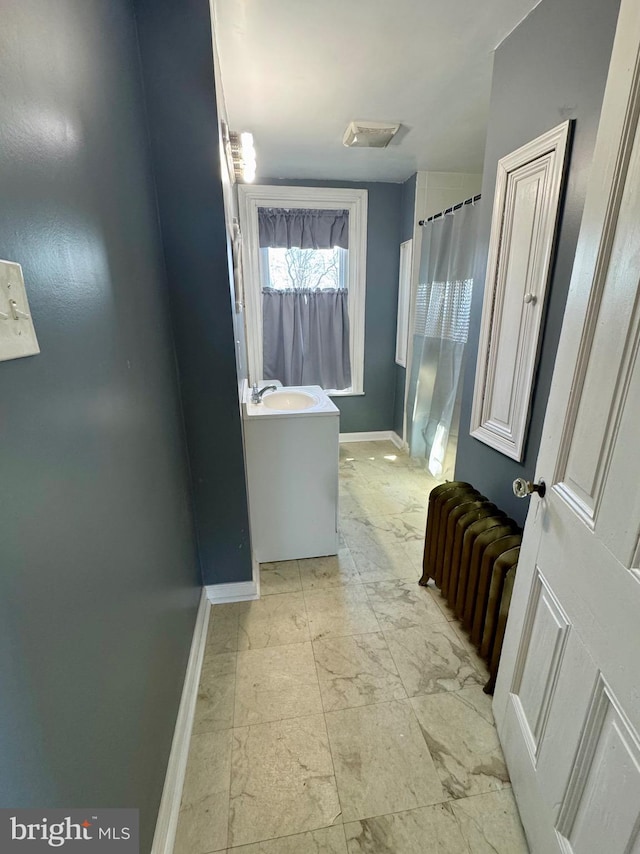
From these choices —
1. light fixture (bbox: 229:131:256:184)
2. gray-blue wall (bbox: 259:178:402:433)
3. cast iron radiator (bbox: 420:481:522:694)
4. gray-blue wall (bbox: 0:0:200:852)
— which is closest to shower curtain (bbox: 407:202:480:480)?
gray-blue wall (bbox: 259:178:402:433)

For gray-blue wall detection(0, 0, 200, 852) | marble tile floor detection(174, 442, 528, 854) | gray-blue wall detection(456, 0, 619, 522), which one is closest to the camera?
gray-blue wall detection(0, 0, 200, 852)

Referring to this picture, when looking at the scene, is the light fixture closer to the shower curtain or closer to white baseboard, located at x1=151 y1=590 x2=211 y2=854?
the shower curtain

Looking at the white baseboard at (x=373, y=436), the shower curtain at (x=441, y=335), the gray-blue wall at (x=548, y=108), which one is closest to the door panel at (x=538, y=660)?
the gray-blue wall at (x=548, y=108)

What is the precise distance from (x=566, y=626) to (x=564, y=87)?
5.31 feet

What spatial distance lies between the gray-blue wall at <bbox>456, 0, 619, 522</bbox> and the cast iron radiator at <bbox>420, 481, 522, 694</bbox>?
0.16 metres

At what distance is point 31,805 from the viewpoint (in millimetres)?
473

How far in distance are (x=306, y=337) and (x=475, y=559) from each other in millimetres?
2569

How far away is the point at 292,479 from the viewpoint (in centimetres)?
197

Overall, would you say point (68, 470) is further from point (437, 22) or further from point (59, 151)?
point (437, 22)

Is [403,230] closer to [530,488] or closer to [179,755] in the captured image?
[530,488]

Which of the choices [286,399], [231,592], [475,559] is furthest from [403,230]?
[231,592]

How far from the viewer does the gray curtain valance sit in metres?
3.17

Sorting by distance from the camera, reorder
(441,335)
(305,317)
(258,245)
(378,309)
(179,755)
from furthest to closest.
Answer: (378,309)
(305,317)
(258,245)
(441,335)
(179,755)

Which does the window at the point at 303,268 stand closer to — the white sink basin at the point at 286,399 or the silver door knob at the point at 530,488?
the white sink basin at the point at 286,399
